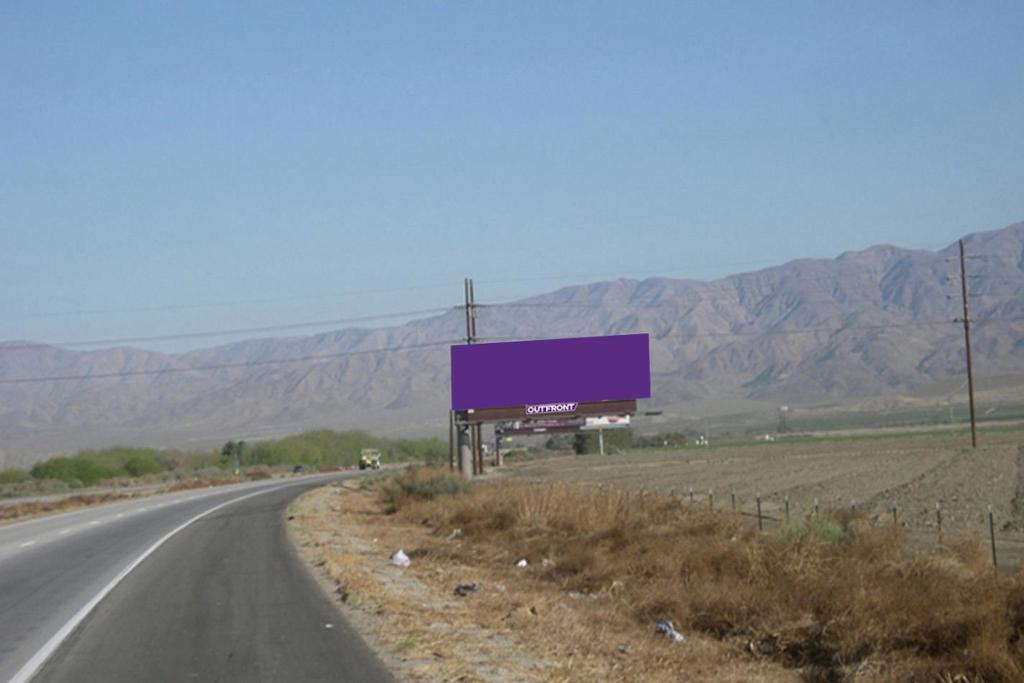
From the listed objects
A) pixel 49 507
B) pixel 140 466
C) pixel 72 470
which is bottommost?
pixel 140 466

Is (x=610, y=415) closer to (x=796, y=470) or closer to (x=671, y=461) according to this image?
(x=796, y=470)

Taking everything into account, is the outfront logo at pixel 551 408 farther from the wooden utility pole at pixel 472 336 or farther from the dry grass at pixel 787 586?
the dry grass at pixel 787 586

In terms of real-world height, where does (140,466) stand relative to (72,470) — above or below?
below

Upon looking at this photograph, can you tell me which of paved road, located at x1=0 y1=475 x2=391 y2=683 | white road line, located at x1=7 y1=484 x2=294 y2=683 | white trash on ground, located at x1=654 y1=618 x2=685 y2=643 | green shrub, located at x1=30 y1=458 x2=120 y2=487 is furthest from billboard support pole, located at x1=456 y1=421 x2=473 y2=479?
green shrub, located at x1=30 y1=458 x2=120 y2=487

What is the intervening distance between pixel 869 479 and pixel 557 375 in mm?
12454

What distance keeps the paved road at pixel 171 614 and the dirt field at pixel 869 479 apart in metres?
10.7

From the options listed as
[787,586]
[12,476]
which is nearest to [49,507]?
[787,586]

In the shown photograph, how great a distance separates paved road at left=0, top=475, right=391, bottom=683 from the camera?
12.6 metres

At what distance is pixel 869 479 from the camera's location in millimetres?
44969

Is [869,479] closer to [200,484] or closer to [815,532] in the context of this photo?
[815,532]

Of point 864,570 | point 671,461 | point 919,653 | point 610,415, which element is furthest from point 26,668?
point 671,461

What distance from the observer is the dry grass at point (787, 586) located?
41.0 feet

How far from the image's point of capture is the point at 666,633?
599 inches

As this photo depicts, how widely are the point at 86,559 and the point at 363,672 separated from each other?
50.1ft
